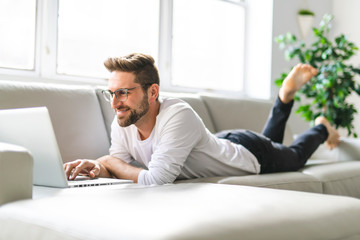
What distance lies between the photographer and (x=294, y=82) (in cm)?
285

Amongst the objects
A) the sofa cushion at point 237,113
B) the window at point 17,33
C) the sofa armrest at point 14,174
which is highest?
the window at point 17,33

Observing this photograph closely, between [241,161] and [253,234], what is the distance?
120cm

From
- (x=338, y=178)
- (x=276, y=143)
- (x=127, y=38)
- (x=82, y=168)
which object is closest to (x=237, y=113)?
(x=276, y=143)

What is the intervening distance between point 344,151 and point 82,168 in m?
2.06

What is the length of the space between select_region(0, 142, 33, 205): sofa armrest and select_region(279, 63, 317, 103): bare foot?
189 cm

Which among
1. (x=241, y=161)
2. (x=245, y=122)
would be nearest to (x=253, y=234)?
(x=241, y=161)

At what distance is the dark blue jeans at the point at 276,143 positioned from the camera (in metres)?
2.34

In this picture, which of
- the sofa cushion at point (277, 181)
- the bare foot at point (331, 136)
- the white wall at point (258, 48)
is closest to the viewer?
the sofa cushion at point (277, 181)

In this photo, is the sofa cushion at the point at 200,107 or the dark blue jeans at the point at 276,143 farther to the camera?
the sofa cushion at the point at 200,107

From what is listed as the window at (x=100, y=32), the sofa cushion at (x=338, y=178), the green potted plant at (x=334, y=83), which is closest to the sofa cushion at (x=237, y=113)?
the green potted plant at (x=334, y=83)

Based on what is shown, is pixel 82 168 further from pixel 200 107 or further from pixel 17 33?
pixel 17 33

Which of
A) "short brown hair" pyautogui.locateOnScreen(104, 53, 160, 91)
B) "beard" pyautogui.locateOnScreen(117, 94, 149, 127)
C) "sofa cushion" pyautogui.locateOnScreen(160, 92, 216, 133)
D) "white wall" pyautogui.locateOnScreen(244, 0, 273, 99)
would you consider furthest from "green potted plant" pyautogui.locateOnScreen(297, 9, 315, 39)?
"beard" pyautogui.locateOnScreen(117, 94, 149, 127)

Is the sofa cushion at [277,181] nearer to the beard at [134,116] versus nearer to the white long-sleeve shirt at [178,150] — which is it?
the white long-sleeve shirt at [178,150]

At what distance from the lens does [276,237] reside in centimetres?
100
